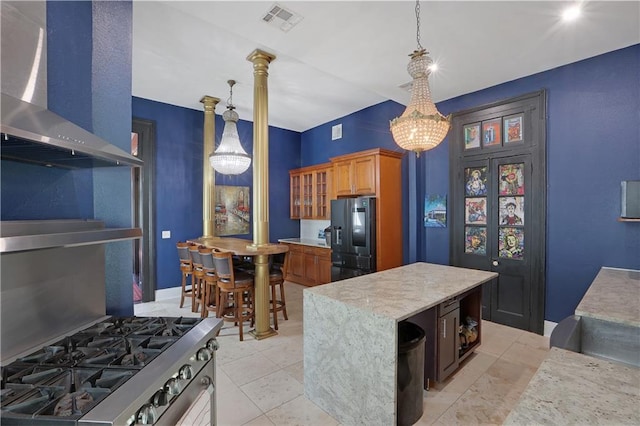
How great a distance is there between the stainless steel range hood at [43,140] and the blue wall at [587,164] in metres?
4.16

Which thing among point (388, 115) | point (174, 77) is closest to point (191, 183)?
point (174, 77)

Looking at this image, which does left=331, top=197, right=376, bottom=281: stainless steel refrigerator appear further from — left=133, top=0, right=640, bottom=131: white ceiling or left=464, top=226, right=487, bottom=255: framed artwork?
left=133, top=0, right=640, bottom=131: white ceiling

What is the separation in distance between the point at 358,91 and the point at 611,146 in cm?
309

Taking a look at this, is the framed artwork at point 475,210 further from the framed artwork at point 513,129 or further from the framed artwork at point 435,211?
the framed artwork at point 513,129

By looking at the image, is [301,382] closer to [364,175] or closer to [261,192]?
[261,192]

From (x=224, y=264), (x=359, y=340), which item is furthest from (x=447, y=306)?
(x=224, y=264)

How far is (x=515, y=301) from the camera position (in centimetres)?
353

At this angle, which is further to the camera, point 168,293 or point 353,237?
point 168,293

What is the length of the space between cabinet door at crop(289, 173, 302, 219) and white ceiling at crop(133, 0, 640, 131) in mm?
2374

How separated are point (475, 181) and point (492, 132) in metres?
0.66

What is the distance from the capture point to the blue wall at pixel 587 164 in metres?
2.83

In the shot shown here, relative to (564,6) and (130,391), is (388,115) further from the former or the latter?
(130,391)

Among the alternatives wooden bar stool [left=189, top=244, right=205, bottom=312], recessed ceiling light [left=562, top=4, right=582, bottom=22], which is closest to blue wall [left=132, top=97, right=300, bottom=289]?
wooden bar stool [left=189, top=244, right=205, bottom=312]

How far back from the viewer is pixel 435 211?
4270 mm
